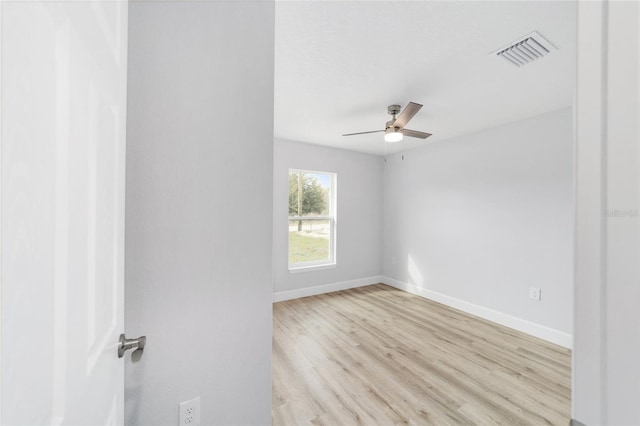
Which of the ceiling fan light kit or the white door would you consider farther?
the ceiling fan light kit

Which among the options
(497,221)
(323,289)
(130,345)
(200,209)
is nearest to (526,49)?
(497,221)

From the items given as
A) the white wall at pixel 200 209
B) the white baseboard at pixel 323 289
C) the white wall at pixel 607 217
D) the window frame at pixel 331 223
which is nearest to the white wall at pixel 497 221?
the white baseboard at pixel 323 289

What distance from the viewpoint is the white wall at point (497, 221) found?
2723 mm

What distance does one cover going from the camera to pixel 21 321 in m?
0.28

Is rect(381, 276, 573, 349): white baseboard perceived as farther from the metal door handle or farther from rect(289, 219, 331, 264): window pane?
the metal door handle

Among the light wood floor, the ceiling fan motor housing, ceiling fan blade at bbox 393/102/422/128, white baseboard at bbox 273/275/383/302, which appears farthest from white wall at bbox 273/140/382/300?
ceiling fan blade at bbox 393/102/422/128

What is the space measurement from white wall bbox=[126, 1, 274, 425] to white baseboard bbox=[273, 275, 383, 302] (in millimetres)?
2897

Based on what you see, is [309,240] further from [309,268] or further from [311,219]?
[309,268]

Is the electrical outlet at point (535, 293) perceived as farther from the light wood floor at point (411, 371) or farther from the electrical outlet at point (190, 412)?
the electrical outlet at point (190, 412)

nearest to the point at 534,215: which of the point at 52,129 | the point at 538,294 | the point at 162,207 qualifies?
the point at 538,294

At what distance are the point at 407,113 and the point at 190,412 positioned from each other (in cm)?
246

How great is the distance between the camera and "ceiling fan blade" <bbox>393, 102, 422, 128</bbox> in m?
2.17

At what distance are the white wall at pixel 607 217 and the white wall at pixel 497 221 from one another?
3.06 metres

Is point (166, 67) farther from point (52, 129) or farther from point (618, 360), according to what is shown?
point (618, 360)
